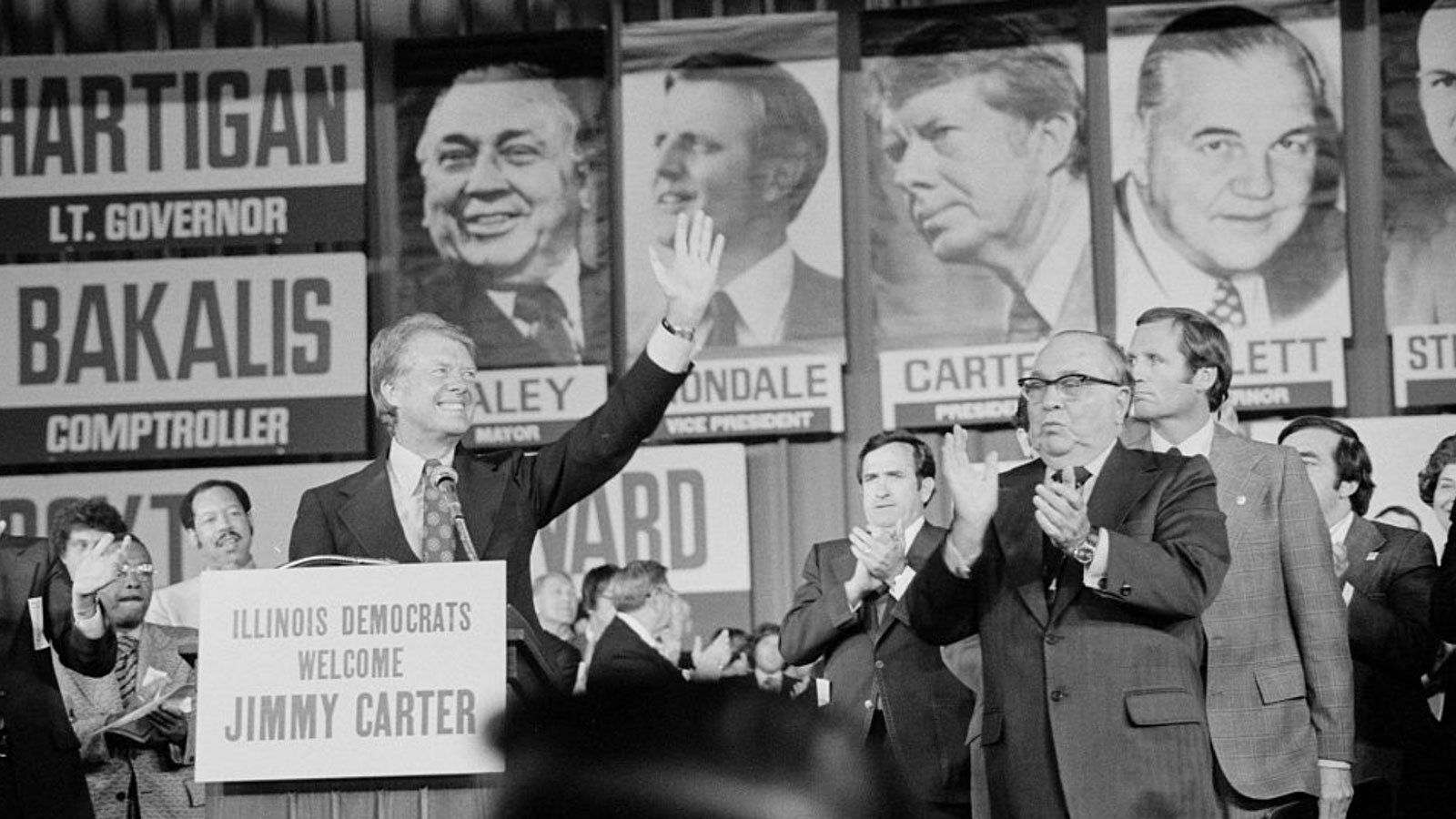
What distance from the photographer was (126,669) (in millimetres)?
6109

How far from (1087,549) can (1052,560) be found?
28 centimetres

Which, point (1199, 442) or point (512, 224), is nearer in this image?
point (1199, 442)

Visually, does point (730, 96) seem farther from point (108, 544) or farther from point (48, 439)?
point (108, 544)

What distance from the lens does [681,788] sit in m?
0.88

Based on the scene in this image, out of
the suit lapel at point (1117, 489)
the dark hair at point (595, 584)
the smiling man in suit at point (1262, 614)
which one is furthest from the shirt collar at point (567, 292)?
the suit lapel at point (1117, 489)

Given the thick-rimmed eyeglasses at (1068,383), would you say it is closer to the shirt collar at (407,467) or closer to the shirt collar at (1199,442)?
the shirt collar at (1199,442)

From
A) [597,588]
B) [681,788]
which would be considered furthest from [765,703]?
[597,588]

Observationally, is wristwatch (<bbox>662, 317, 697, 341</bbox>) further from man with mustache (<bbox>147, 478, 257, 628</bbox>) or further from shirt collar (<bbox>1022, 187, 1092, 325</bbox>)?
shirt collar (<bbox>1022, 187, 1092, 325</bbox>)

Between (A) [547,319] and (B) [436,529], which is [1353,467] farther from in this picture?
(A) [547,319]

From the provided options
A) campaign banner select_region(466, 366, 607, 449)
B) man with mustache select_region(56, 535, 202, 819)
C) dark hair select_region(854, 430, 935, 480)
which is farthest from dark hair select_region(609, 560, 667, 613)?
campaign banner select_region(466, 366, 607, 449)

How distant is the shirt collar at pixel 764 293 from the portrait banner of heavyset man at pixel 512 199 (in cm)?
64

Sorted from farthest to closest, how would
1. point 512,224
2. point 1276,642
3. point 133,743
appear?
point 512,224, point 133,743, point 1276,642

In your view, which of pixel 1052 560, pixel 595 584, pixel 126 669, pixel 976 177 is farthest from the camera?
pixel 976 177

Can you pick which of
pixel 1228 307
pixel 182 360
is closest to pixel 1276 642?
pixel 1228 307
